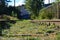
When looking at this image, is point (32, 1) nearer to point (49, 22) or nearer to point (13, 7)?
point (13, 7)

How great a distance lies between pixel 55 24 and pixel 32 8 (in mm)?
19862

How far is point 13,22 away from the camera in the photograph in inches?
684

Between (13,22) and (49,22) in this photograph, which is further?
(13,22)

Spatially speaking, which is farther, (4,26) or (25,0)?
(25,0)

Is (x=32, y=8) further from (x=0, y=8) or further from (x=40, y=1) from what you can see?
(x=0, y=8)

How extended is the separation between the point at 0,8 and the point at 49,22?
1778 centimetres

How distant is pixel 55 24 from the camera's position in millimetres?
15430

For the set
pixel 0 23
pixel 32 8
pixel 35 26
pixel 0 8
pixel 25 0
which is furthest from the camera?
pixel 25 0

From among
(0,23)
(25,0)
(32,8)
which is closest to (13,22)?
(0,23)

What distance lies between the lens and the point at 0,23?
16312 mm

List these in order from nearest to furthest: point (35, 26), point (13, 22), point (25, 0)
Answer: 1. point (35, 26)
2. point (13, 22)
3. point (25, 0)

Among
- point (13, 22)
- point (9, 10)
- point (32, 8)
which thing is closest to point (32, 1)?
point (32, 8)

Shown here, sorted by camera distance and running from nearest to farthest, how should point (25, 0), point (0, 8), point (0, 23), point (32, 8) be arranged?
point (0, 23)
point (0, 8)
point (32, 8)
point (25, 0)

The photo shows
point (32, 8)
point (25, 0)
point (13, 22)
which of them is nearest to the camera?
point (13, 22)
